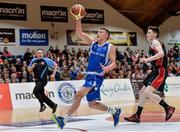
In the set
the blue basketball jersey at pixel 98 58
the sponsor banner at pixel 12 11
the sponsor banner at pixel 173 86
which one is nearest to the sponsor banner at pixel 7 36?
the sponsor banner at pixel 12 11

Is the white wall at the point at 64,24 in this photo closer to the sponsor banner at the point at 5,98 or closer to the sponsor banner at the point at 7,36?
the sponsor banner at the point at 7,36

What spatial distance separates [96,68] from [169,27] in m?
27.0

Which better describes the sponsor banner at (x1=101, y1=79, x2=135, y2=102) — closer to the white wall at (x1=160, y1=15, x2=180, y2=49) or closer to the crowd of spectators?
the crowd of spectators


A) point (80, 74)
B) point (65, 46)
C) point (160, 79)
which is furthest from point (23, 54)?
point (160, 79)

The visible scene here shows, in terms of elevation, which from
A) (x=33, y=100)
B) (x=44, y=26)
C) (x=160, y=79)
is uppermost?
(x=44, y=26)

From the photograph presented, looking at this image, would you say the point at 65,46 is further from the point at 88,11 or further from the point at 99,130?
the point at 99,130

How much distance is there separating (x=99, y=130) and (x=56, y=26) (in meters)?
21.0

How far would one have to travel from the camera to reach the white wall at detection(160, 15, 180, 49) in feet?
112

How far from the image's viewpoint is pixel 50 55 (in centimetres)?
2339

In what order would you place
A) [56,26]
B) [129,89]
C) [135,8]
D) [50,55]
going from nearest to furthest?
[129,89] < [50,55] < [56,26] < [135,8]

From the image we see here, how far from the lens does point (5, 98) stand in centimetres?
1698

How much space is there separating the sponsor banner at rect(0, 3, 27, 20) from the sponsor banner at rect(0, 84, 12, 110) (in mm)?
9656

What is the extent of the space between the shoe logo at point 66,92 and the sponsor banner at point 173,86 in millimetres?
6454

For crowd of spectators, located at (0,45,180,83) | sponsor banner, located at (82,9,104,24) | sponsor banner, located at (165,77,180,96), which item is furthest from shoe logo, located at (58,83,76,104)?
sponsor banner, located at (82,9,104,24)
